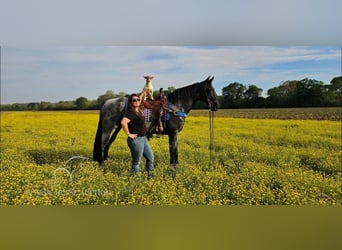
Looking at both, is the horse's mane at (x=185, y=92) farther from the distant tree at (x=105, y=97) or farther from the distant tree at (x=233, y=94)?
the distant tree at (x=105, y=97)

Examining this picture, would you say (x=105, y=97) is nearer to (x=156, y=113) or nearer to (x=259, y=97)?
(x=156, y=113)

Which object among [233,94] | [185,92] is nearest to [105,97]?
[185,92]

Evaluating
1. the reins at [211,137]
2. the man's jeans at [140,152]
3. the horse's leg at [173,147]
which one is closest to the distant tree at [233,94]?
the reins at [211,137]

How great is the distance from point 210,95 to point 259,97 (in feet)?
1.68

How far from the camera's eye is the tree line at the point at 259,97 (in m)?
4.52

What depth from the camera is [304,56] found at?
14.8 ft

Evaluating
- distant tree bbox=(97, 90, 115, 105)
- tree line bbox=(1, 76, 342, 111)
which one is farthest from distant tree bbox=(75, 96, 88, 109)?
distant tree bbox=(97, 90, 115, 105)

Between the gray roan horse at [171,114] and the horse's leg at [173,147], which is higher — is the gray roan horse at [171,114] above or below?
above

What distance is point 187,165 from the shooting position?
14.9ft

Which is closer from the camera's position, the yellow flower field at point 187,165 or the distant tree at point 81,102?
the yellow flower field at point 187,165

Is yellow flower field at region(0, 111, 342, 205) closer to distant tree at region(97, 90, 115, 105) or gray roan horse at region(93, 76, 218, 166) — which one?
gray roan horse at region(93, 76, 218, 166)

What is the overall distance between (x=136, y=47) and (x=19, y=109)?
4.41 feet

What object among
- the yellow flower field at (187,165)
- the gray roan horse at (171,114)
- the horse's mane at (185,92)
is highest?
the horse's mane at (185,92)

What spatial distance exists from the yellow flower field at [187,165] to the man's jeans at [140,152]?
0.05 m
